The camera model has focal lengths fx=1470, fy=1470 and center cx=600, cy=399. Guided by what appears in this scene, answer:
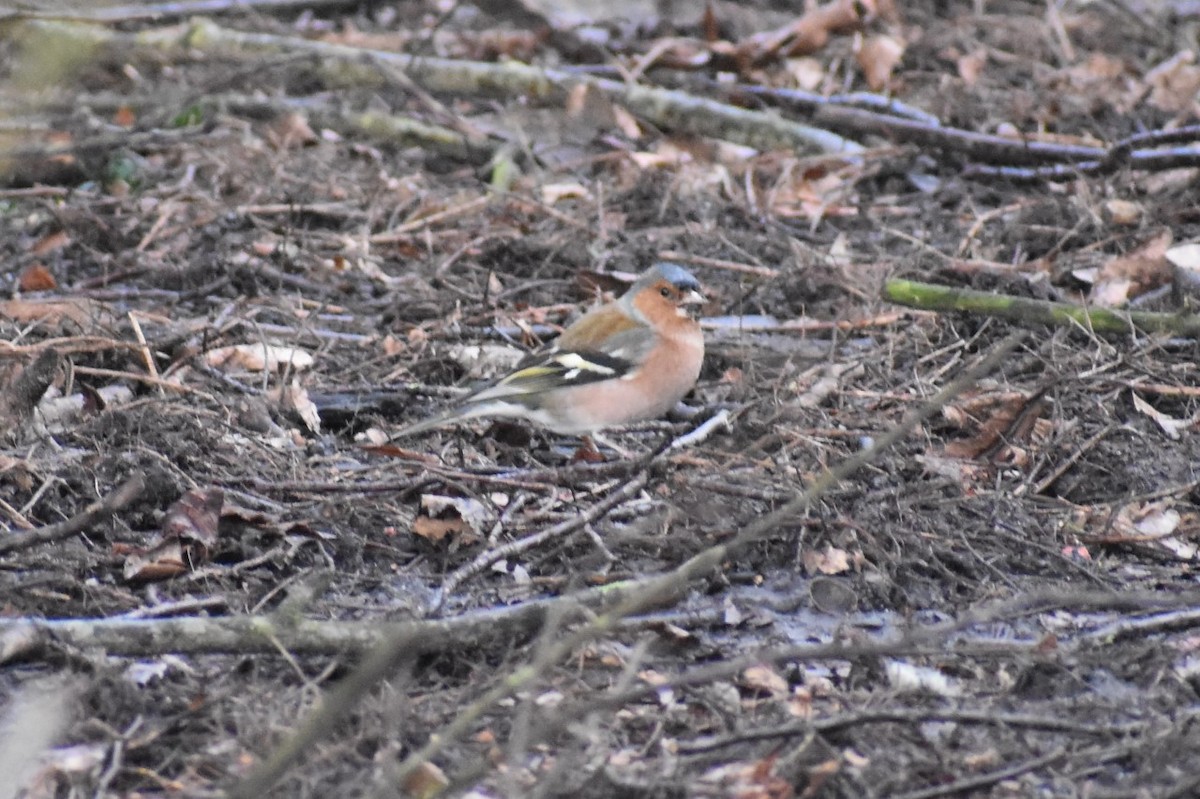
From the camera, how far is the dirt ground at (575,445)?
10.1 ft

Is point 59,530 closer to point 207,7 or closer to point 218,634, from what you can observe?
point 218,634

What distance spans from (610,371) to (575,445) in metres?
0.36

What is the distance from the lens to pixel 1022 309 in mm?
5035

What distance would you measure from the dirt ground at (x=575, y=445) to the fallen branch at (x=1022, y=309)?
0.10 metres

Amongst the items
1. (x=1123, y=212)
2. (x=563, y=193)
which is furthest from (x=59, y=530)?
(x=1123, y=212)

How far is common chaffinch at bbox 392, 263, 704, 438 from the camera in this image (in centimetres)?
470

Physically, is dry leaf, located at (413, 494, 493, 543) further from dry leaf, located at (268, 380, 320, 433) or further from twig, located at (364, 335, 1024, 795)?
twig, located at (364, 335, 1024, 795)

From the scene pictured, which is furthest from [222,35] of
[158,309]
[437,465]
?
[437,465]

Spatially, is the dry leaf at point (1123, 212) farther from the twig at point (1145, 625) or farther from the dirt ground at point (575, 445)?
the twig at point (1145, 625)

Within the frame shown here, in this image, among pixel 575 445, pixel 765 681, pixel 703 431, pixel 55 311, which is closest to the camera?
pixel 765 681

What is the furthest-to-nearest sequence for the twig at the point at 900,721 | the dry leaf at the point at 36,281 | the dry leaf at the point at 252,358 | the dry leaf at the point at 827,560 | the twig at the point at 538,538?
1. the dry leaf at the point at 36,281
2. the dry leaf at the point at 252,358
3. the dry leaf at the point at 827,560
4. the twig at the point at 538,538
5. the twig at the point at 900,721

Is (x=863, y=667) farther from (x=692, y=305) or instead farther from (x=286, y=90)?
(x=286, y=90)

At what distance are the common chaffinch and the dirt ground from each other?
0.17 m

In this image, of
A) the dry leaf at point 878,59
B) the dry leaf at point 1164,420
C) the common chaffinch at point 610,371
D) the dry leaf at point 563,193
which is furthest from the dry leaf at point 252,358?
the dry leaf at point 878,59
